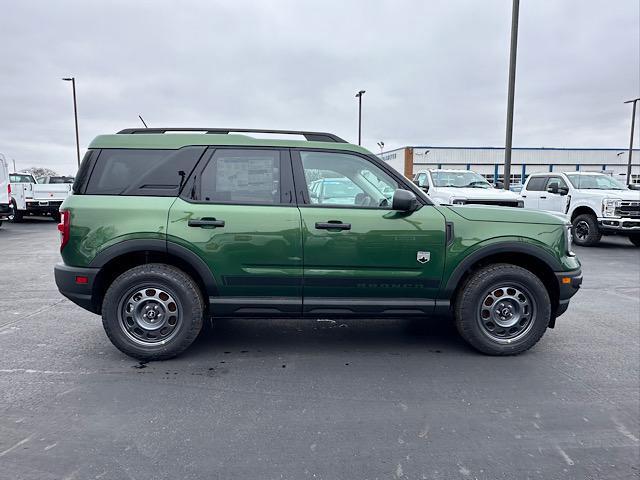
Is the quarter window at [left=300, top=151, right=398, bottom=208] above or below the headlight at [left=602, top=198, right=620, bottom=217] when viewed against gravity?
above

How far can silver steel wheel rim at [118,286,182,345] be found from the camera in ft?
12.7

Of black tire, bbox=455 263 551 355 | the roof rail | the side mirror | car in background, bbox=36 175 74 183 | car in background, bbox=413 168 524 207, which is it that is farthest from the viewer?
car in background, bbox=36 175 74 183

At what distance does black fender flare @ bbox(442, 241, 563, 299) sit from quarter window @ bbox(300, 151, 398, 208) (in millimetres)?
844

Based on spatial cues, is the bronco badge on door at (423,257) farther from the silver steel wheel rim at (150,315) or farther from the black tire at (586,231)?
the black tire at (586,231)

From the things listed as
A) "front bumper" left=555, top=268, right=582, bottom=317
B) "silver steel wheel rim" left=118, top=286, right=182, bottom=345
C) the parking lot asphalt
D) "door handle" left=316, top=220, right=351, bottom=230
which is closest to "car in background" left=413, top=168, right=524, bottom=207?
the parking lot asphalt

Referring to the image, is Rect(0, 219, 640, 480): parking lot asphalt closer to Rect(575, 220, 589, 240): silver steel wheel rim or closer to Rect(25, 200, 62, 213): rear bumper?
Rect(575, 220, 589, 240): silver steel wheel rim

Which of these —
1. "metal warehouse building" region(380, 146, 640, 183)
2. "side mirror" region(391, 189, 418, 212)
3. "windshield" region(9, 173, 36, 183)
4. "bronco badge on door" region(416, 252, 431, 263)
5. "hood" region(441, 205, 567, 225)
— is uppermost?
"metal warehouse building" region(380, 146, 640, 183)

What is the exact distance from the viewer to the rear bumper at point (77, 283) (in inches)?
150

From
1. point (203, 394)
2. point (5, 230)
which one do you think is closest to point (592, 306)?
point (203, 394)

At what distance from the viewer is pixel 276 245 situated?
12.5 feet

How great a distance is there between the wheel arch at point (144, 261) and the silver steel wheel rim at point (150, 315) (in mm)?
264

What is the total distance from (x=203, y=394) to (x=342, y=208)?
6.11 ft

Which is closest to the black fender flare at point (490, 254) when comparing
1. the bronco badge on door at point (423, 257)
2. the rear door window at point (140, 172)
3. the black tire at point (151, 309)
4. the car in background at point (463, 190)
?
the bronco badge on door at point (423, 257)

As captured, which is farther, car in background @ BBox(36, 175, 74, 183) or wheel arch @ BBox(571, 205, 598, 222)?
car in background @ BBox(36, 175, 74, 183)
